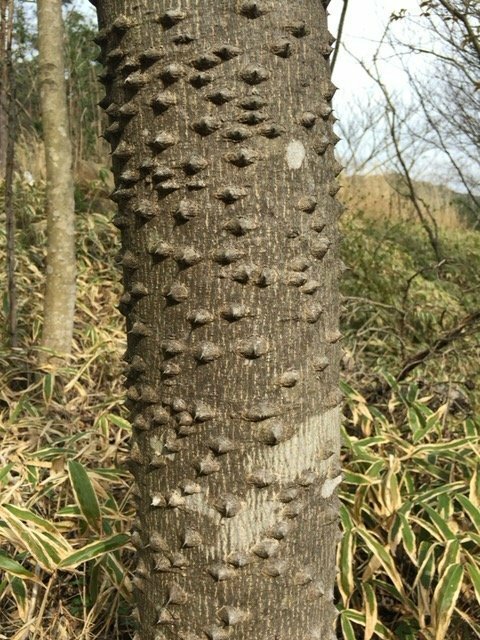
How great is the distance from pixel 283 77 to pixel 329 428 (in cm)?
51

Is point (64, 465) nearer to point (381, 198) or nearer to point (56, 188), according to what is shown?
point (56, 188)

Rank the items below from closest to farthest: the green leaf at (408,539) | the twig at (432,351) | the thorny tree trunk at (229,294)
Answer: the thorny tree trunk at (229,294) < the green leaf at (408,539) < the twig at (432,351)

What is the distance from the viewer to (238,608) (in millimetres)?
896

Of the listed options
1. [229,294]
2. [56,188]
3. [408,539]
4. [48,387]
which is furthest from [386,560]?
[56,188]

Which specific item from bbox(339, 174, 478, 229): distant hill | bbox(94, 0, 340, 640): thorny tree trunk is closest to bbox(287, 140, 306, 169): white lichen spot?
bbox(94, 0, 340, 640): thorny tree trunk

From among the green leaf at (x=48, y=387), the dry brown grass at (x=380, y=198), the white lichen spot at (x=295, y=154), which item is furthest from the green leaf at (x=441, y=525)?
the dry brown grass at (x=380, y=198)

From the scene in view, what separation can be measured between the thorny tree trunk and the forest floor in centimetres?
80

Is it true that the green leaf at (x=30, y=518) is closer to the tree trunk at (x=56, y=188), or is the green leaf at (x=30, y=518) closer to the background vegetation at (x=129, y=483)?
the background vegetation at (x=129, y=483)

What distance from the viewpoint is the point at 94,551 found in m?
1.61

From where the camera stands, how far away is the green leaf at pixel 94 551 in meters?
1.59

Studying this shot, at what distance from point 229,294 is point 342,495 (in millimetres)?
1370

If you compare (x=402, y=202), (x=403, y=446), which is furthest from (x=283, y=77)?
(x=402, y=202)

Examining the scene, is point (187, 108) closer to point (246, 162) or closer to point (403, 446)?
point (246, 162)

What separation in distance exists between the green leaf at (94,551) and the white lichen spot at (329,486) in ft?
2.71
